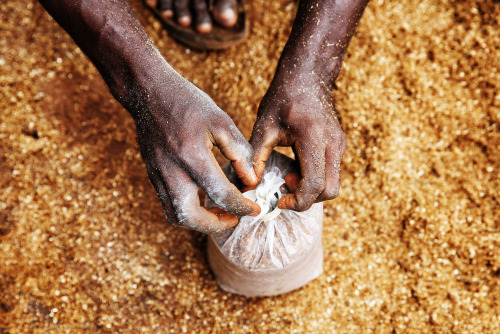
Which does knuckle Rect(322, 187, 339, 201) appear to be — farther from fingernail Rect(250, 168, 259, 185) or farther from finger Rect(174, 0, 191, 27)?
finger Rect(174, 0, 191, 27)

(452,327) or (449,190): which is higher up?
(449,190)

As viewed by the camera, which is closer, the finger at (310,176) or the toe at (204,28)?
the finger at (310,176)

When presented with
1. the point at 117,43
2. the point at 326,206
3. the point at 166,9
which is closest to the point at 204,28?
the point at 166,9

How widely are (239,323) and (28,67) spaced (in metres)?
1.37

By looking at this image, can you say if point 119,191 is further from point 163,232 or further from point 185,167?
point 185,167

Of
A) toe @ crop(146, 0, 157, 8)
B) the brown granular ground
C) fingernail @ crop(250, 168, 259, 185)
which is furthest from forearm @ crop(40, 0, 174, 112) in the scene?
toe @ crop(146, 0, 157, 8)

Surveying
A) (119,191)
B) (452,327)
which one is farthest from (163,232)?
(452,327)

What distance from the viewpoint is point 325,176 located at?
3.75 ft

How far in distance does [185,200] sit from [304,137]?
0.35 m

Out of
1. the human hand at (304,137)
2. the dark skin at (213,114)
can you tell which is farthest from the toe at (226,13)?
the human hand at (304,137)

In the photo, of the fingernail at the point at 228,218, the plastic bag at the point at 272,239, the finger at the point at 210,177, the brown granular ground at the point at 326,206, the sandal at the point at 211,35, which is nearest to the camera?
the finger at the point at 210,177

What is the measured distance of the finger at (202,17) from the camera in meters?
1.97

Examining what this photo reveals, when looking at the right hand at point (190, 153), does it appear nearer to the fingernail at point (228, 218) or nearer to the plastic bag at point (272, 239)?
the fingernail at point (228, 218)

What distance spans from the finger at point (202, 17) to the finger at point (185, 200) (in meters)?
1.09
